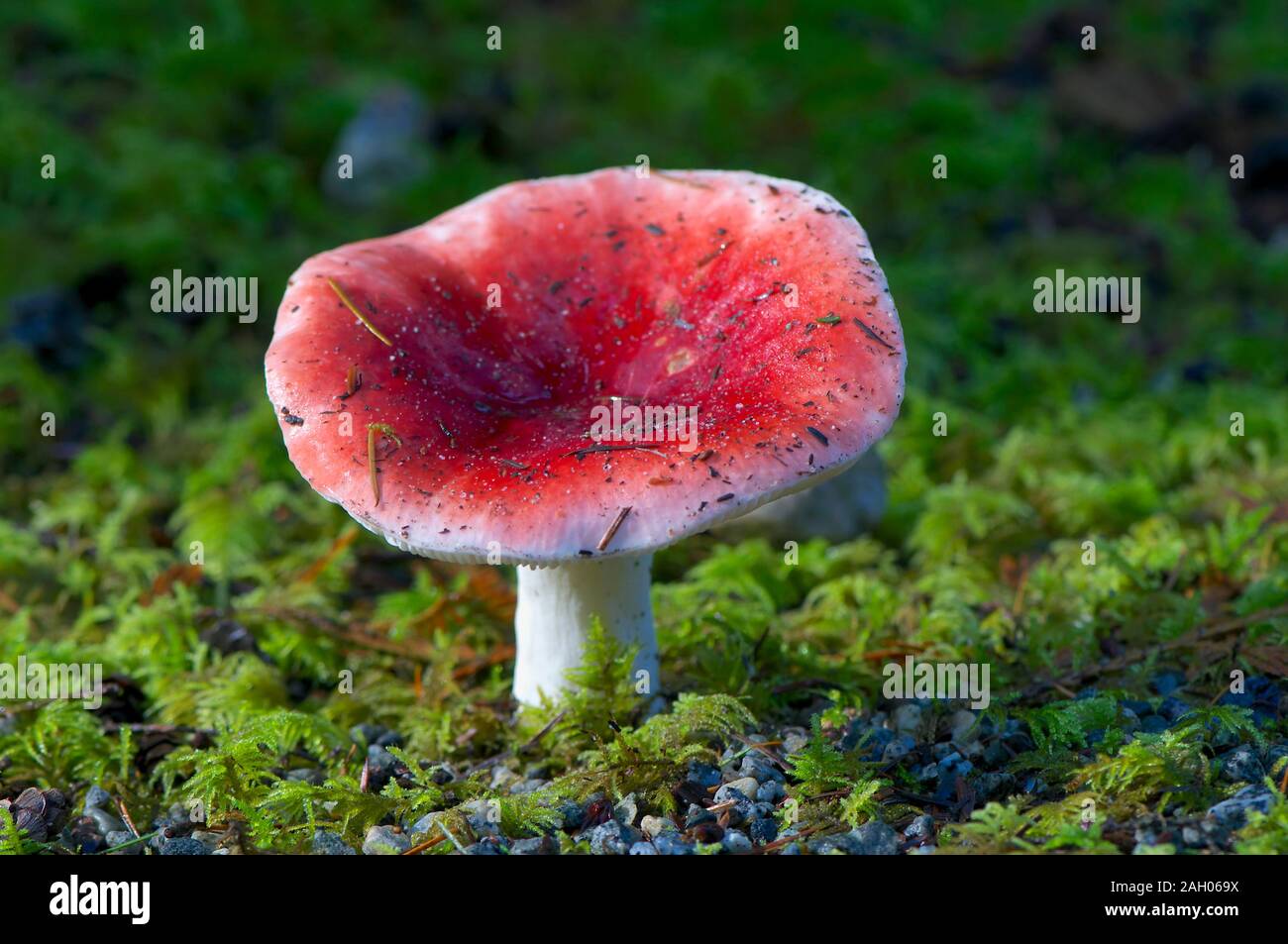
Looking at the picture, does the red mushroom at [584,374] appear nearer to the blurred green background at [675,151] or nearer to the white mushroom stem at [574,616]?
the white mushroom stem at [574,616]

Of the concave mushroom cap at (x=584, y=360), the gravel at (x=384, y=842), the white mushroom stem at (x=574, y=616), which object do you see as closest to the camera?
the concave mushroom cap at (x=584, y=360)

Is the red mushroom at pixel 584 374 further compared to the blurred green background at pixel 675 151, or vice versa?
the blurred green background at pixel 675 151

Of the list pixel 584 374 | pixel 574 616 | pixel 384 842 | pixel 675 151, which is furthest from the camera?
pixel 675 151

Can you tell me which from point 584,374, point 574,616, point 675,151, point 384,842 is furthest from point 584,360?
point 675,151

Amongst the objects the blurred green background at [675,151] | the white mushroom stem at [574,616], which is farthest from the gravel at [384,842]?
the blurred green background at [675,151]

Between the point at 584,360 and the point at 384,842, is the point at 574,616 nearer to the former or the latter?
the point at 584,360

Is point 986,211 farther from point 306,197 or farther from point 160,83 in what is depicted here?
point 160,83
